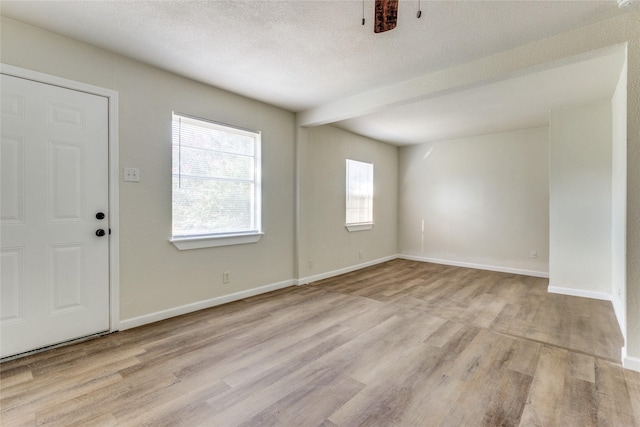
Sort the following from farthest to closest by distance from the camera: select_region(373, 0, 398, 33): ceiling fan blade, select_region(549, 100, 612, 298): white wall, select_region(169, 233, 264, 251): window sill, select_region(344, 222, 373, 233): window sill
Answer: select_region(344, 222, 373, 233): window sill < select_region(549, 100, 612, 298): white wall < select_region(169, 233, 264, 251): window sill < select_region(373, 0, 398, 33): ceiling fan blade

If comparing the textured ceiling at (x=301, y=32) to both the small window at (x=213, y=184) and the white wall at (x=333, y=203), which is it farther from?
the white wall at (x=333, y=203)

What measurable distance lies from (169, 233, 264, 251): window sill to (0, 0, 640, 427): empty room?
0.08 feet

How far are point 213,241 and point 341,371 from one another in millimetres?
2059

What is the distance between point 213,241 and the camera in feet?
11.2

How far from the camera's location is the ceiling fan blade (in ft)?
5.47

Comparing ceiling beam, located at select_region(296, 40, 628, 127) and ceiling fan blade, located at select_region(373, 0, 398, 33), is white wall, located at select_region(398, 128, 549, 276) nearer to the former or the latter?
ceiling beam, located at select_region(296, 40, 628, 127)

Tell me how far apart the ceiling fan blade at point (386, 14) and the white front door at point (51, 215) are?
2451 millimetres

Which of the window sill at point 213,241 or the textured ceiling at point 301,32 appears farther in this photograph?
A: the window sill at point 213,241

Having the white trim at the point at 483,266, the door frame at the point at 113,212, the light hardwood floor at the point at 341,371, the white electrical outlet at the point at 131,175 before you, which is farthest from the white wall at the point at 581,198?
the door frame at the point at 113,212

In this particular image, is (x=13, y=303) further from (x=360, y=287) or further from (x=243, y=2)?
(x=360, y=287)

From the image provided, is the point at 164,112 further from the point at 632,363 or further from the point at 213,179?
the point at 632,363

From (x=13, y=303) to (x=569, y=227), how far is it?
590 centimetres

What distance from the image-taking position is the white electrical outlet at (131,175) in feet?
9.14

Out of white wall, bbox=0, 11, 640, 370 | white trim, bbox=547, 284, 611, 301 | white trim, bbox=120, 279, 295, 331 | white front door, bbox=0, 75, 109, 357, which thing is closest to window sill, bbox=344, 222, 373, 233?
white trim, bbox=120, 279, 295, 331
